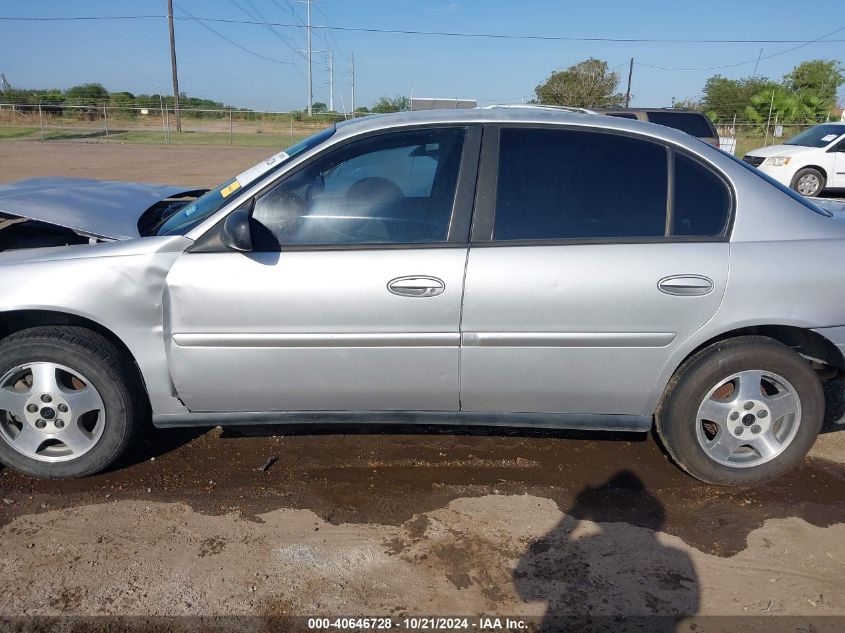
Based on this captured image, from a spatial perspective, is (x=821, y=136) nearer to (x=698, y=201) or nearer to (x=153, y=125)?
(x=698, y=201)

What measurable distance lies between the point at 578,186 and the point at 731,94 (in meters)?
48.6

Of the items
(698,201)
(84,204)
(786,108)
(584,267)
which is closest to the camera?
(584,267)

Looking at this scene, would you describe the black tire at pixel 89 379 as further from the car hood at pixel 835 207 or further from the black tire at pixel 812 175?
the black tire at pixel 812 175

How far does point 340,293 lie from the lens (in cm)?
296

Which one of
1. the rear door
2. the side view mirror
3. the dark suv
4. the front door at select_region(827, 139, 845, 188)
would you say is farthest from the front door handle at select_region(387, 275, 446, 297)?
the front door at select_region(827, 139, 845, 188)

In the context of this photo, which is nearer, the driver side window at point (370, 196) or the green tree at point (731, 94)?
the driver side window at point (370, 196)

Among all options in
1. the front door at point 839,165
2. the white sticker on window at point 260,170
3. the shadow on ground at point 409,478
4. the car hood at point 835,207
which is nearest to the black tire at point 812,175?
the front door at point 839,165

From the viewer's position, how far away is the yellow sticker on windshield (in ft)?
10.5

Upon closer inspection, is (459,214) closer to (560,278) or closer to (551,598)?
(560,278)

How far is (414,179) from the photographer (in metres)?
3.20

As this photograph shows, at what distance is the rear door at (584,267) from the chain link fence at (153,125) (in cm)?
3151

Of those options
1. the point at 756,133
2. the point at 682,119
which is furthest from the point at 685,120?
the point at 756,133

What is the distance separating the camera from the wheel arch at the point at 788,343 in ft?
10.3

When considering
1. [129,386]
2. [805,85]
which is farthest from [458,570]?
[805,85]
